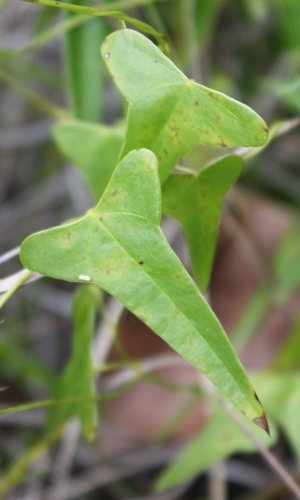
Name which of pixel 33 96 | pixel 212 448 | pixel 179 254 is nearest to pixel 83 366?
pixel 212 448

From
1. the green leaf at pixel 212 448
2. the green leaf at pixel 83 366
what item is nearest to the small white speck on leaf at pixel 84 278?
the green leaf at pixel 83 366

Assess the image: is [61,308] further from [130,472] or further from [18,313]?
[130,472]

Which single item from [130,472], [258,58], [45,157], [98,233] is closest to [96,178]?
[98,233]

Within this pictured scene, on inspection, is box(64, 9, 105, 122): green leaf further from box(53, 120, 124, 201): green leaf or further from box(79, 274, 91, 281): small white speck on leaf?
box(79, 274, 91, 281): small white speck on leaf

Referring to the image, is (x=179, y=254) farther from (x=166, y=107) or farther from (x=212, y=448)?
(x=166, y=107)

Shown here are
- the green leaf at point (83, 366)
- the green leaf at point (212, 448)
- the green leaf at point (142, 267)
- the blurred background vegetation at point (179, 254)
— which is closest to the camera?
the green leaf at point (142, 267)

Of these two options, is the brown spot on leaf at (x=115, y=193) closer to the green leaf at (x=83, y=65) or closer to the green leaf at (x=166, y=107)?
the green leaf at (x=166, y=107)
